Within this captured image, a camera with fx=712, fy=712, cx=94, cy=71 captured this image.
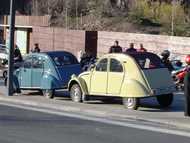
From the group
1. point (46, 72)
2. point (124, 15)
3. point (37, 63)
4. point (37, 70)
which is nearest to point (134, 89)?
point (46, 72)

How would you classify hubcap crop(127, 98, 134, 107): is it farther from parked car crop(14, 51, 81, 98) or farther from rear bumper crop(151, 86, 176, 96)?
parked car crop(14, 51, 81, 98)

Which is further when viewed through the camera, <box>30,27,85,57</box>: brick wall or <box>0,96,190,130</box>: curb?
<box>30,27,85,57</box>: brick wall

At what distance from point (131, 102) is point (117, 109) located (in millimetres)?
471

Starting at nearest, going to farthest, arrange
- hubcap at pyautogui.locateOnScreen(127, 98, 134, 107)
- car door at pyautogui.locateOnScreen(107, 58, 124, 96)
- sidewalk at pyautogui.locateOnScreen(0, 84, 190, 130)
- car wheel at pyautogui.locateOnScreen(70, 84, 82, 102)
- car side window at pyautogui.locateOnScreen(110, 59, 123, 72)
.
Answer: sidewalk at pyautogui.locateOnScreen(0, 84, 190, 130) < hubcap at pyautogui.locateOnScreen(127, 98, 134, 107) < car door at pyautogui.locateOnScreen(107, 58, 124, 96) < car side window at pyautogui.locateOnScreen(110, 59, 123, 72) < car wheel at pyautogui.locateOnScreen(70, 84, 82, 102)

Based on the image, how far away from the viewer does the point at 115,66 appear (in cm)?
2044

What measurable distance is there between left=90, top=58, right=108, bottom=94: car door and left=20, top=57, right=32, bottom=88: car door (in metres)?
4.00

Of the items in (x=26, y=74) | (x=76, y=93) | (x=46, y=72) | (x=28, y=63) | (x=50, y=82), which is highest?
(x=28, y=63)

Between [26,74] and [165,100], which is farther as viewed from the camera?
[26,74]

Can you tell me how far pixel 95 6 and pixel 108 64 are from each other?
3402 centimetres

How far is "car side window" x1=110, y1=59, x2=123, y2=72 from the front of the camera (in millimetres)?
20234

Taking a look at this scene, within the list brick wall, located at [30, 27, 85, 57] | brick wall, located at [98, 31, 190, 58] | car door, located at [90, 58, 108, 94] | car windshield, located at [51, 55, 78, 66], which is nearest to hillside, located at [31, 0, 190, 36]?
brick wall, located at [98, 31, 190, 58]

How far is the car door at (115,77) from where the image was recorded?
20109 mm

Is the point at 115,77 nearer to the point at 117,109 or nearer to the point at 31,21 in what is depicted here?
the point at 117,109

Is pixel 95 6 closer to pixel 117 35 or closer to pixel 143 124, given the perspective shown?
Answer: pixel 117 35
